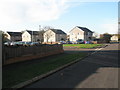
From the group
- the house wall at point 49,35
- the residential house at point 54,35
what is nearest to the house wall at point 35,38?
the residential house at point 54,35

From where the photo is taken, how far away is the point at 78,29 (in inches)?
3199

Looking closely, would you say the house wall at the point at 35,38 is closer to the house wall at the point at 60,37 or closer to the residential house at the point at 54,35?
the residential house at the point at 54,35

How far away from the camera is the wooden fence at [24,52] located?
12.0 meters

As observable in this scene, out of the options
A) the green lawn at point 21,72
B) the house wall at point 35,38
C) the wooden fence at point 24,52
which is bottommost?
the green lawn at point 21,72

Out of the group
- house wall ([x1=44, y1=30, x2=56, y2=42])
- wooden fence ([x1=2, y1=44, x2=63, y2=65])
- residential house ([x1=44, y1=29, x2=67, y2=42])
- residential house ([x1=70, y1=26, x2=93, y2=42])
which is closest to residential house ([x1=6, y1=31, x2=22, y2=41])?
residential house ([x1=44, y1=29, x2=67, y2=42])

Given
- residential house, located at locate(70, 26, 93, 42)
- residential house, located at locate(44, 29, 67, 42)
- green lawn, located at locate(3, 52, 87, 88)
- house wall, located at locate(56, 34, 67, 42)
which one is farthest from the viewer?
house wall, located at locate(56, 34, 67, 42)

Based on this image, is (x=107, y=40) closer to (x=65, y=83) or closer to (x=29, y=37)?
(x=29, y=37)

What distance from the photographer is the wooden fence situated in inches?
471

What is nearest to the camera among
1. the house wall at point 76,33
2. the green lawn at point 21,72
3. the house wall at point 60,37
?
the green lawn at point 21,72

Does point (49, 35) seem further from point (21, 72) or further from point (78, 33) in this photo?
point (21, 72)

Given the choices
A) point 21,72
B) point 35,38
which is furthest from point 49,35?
point 21,72

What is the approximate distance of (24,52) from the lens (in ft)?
47.3

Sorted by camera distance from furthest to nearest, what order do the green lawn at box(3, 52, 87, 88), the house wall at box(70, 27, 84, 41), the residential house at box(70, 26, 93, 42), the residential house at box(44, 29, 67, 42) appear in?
the house wall at box(70, 27, 84, 41) < the residential house at box(70, 26, 93, 42) < the residential house at box(44, 29, 67, 42) < the green lawn at box(3, 52, 87, 88)

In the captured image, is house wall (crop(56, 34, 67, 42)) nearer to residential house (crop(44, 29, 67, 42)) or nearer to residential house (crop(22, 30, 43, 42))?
residential house (crop(44, 29, 67, 42))
